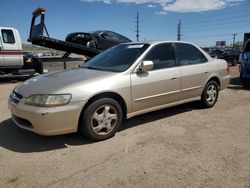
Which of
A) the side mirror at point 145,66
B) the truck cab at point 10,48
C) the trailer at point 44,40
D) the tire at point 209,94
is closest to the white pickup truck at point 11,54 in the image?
the truck cab at point 10,48

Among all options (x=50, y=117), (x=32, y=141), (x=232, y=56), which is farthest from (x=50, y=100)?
(x=232, y=56)

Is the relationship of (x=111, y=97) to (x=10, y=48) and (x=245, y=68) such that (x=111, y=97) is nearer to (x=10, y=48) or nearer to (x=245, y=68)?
(x=245, y=68)

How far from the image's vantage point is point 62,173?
2.93 meters

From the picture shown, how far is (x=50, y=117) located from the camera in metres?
3.36

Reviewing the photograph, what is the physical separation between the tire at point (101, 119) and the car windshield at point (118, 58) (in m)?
0.69

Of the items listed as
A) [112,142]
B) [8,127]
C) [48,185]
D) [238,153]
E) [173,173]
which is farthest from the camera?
[8,127]

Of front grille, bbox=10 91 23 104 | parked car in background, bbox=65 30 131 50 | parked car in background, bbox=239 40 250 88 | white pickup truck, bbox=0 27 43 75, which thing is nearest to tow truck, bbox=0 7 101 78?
white pickup truck, bbox=0 27 43 75

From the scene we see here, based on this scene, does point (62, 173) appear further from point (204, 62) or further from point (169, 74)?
point (204, 62)

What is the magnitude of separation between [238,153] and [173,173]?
1.12m

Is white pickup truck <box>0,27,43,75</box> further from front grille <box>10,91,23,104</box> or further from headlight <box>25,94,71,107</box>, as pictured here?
headlight <box>25,94,71,107</box>

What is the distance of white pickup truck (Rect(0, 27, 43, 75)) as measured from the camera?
988 cm

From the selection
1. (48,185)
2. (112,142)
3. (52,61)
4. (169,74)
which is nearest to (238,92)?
(169,74)

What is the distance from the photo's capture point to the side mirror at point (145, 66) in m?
4.16

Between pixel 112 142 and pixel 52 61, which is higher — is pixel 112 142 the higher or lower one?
the lower one
